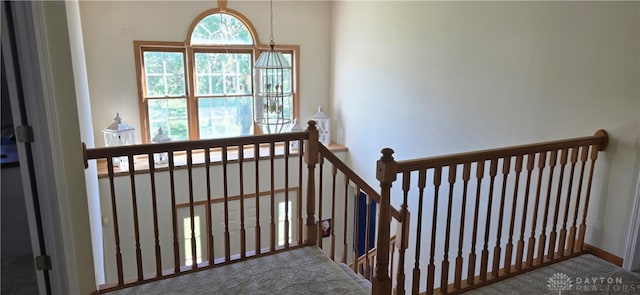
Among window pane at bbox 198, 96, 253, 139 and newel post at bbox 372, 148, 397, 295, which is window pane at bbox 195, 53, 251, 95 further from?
newel post at bbox 372, 148, 397, 295

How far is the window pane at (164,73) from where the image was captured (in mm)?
5398

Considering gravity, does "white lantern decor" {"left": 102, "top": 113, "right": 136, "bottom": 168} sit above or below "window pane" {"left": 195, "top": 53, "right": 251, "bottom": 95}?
below

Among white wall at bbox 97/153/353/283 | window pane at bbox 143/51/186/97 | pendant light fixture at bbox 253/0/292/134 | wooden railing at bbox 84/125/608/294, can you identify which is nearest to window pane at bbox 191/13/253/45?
window pane at bbox 143/51/186/97

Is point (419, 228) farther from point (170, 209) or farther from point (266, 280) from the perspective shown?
point (170, 209)

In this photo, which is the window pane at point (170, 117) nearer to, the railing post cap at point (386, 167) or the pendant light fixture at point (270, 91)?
the pendant light fixture at point (270, 91)

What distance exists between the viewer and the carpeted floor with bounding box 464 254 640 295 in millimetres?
2520

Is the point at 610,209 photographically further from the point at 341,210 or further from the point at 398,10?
the point at 341,210

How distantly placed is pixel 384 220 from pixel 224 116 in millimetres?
4219

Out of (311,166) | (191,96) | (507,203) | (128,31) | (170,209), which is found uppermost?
(128,31)

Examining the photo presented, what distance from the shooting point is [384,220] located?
7.25 ft

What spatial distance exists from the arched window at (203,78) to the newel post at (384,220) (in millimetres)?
4167

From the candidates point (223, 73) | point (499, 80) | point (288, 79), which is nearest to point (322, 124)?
point (288, 79)

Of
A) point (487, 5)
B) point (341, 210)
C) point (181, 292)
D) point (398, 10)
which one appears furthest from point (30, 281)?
point (341, 210)

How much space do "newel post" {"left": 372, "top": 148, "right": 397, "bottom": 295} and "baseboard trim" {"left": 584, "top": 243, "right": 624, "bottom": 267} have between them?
1657 mm
